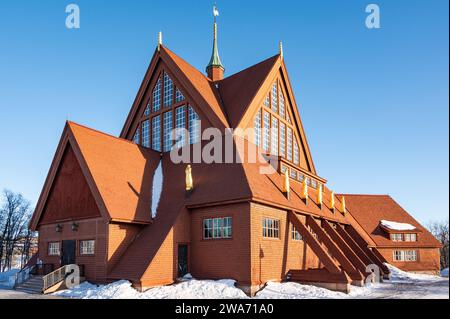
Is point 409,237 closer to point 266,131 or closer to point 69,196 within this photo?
point 266,131

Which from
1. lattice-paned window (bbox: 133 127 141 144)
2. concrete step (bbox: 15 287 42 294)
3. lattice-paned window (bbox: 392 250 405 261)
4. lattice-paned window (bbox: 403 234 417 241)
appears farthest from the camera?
lattice-paned window (bbox: 403 234 417 241)

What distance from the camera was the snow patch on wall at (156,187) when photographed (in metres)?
25.2

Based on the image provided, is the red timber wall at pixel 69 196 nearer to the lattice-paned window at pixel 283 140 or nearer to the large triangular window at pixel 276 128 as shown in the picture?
the large triangular window at pixel 276 128

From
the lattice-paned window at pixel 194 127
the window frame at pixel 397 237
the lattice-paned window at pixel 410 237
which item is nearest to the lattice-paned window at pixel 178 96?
the lattice-paned window at pixel 194 127

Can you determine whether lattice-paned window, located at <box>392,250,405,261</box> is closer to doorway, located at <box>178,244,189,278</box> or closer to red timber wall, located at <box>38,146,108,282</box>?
doorway, located at <box>178,244,189,278</box>

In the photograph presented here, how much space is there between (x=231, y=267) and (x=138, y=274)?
189 inches

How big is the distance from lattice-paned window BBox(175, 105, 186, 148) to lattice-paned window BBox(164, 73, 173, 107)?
1339mm

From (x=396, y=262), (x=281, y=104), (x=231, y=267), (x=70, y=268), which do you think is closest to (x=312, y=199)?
(x=281, y=104)

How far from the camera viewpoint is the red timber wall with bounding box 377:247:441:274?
39375mm

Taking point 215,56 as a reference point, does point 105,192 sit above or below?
below

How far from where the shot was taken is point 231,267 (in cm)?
2162

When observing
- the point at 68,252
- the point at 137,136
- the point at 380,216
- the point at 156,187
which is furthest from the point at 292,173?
the point at 380,216

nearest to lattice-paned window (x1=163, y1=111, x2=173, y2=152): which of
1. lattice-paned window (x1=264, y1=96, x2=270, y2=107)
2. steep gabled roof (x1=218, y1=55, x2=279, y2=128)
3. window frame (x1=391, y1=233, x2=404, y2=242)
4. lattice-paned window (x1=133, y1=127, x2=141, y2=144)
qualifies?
lattice-paned window (x1=133, y1=127, x2=141, y2=144)
